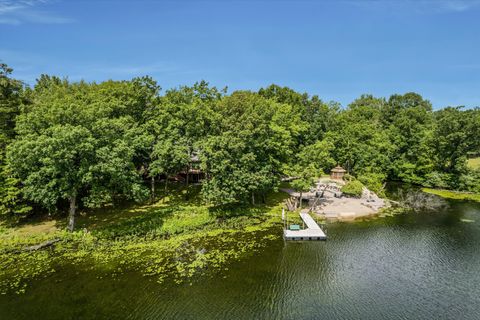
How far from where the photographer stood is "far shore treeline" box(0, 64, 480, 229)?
3241 centimetres

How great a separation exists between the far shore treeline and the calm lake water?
1200 cm

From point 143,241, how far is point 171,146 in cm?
1422

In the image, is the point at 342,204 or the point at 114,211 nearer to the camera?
the point at 114,211

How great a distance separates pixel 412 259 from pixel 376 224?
10857mm

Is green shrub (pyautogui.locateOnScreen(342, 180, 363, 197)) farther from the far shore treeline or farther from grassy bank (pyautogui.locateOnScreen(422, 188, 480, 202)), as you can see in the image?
grassy bank (pyautogui.locateOnScreen(422, 188, 480, 202))

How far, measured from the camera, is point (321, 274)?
1033 inches

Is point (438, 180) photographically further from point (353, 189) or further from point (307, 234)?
point (307, 234)

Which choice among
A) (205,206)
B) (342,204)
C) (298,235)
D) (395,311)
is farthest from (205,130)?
(395,311)

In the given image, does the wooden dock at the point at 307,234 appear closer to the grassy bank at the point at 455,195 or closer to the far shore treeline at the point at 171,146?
the far shore treeline at the point at 171,146

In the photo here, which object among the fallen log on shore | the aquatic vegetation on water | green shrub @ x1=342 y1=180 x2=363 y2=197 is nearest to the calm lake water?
the aquatic vegetation on water

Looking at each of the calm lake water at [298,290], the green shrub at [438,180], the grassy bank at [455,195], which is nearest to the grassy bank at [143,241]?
the calm lake water at [298,290]

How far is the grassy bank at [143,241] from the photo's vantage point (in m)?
26.8

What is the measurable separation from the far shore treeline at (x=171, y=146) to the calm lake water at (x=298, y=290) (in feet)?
39.4

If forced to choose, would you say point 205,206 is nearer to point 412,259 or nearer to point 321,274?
point 321,274
